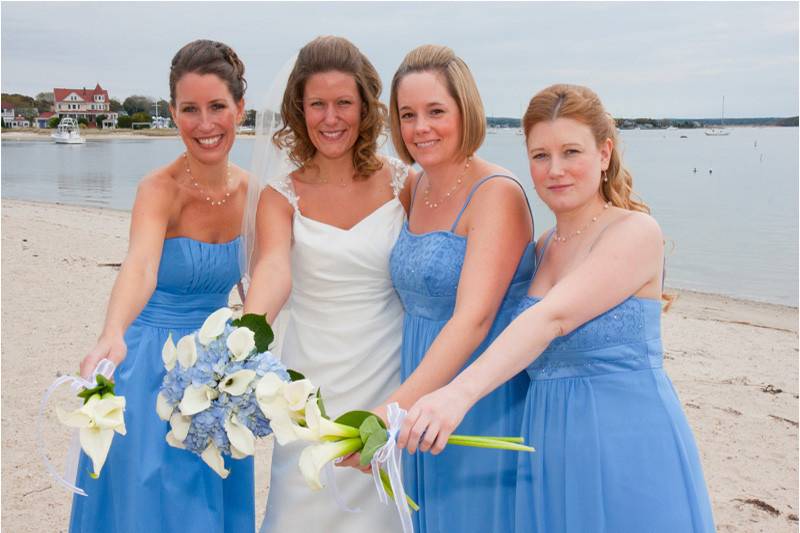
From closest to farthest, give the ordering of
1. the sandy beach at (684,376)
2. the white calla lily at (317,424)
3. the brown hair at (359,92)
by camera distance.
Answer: the white calla lily at (317,424) → the brown hair at (359,92) → the sandy beach at (684,376)

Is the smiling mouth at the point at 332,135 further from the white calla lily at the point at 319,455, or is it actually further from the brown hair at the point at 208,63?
the white calla lily at the point at 319,455

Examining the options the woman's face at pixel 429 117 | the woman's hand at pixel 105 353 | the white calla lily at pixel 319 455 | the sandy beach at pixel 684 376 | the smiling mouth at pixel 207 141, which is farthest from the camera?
the sandy beach at pixel 684 376

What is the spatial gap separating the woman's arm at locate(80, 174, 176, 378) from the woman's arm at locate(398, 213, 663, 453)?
1.41m

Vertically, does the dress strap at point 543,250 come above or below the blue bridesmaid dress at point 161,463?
above

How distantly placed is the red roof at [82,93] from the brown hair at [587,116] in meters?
120

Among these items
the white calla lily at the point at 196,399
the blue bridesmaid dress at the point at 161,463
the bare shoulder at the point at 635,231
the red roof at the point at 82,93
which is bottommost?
the blue bridesmaid dress at the point at 161,463

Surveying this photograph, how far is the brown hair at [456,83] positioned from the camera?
3328 mm

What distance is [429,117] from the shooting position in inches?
132

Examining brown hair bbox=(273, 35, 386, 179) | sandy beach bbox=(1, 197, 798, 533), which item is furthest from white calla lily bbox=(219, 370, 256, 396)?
sandy beach bbox=(1, 197, 798, 533)

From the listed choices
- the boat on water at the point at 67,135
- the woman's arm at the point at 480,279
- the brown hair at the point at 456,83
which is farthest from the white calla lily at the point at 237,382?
the boat on water at the point at 67,135

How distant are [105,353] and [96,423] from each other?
0.98 meters

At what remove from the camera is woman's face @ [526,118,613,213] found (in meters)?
2.99

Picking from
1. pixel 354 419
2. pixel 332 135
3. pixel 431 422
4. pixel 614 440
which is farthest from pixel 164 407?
pixel 332 135

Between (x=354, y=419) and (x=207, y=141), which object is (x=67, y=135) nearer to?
(x=207, y=141)
